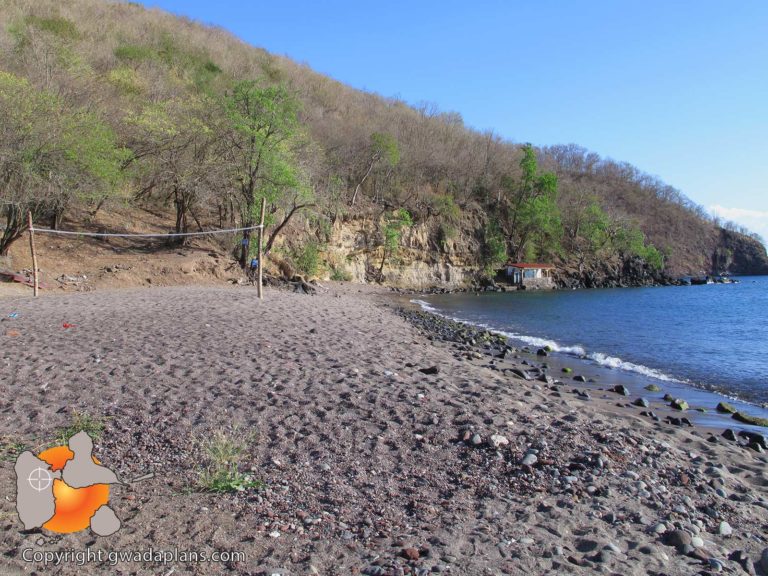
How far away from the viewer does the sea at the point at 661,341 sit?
1284cm

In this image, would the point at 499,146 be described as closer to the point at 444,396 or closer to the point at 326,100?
the point at 326,100

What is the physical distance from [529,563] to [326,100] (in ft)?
257

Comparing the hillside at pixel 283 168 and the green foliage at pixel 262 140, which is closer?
the hillside at pixel 283 168

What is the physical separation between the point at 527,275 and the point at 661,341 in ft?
129

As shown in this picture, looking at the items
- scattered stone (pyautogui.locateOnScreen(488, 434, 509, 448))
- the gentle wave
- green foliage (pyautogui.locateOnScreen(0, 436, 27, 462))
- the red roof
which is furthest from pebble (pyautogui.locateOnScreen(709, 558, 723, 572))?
the red roof

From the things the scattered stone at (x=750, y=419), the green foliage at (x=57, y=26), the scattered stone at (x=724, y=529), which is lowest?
the scattered stone at (x=750, y=419)

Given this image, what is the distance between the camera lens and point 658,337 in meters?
20.8

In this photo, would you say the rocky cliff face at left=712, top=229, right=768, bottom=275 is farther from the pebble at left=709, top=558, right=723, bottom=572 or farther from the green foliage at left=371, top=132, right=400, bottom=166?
the pebble at left=709, top=558, right=723, bottom=572

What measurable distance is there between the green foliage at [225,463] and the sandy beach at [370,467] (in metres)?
0.07

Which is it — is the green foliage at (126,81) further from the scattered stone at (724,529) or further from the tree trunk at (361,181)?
the scattered stone at (724,529)

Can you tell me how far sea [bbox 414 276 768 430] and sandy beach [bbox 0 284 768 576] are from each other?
14.6 feet

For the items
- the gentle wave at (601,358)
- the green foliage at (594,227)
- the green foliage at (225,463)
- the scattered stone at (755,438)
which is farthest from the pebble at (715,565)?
the green foliage at (594,227)

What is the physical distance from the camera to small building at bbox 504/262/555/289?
57688 mm

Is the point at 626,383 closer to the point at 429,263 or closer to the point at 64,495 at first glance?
the point at 64,495
